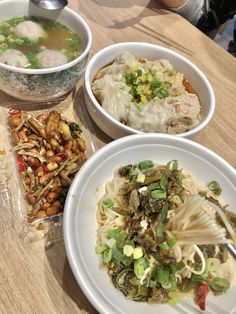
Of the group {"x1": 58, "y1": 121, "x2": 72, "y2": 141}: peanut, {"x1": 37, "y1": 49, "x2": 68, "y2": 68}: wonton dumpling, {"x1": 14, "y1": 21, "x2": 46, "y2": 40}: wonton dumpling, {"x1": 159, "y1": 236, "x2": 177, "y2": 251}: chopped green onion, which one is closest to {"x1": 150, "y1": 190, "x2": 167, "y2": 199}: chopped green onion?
{"x1": 159, "y1": 236, "x2": 177, "y2": 251}: chopped green onion

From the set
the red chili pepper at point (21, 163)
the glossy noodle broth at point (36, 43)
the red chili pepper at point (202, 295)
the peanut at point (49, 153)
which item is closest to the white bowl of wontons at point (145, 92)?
the glossy noodle broth at point (36, 43)

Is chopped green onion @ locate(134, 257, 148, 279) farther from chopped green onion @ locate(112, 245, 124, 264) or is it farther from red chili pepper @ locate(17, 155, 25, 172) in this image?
red chili pepper @ locate(17, 155, 25, 172)

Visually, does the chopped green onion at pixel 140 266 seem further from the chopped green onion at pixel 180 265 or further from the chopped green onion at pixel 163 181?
the chopped green onion at pixel 163 181

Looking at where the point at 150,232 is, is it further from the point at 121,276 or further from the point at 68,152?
the point at 68,152

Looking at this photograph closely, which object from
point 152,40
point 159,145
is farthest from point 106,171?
point 152,40

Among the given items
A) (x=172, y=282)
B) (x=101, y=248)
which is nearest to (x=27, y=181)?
(x=101, y=248)
